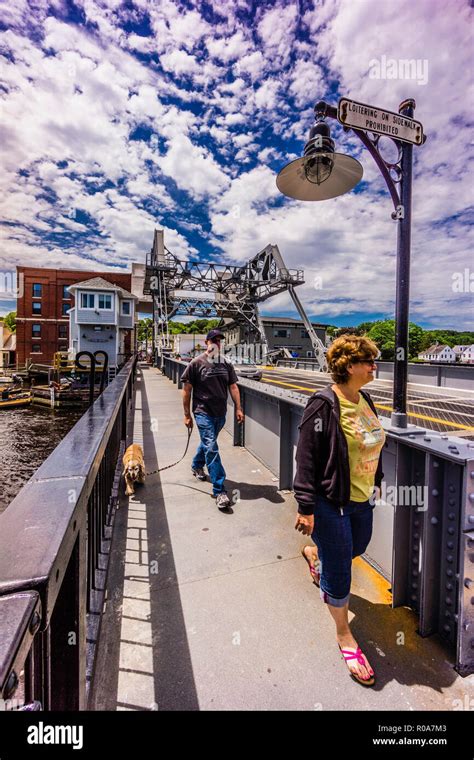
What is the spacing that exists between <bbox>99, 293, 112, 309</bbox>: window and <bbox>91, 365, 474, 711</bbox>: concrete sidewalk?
40457 millimetres

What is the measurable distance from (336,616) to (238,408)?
292cm

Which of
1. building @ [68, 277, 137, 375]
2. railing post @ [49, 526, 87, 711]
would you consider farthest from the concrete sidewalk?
building @ [68, 277, 137, 375]

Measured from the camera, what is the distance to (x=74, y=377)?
126 feet

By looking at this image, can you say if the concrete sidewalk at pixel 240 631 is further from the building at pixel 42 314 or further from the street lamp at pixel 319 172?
the building at pixel 42 314

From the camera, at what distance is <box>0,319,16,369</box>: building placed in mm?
56844

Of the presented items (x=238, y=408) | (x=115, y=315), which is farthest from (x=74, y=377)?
(x=238, y=408)

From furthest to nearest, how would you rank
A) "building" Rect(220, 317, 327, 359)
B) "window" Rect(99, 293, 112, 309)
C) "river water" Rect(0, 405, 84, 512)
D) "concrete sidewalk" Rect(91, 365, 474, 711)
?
"building" Rect(220, 317, 327, 359), "window" Rect(99, 293, 112, 309), "river water" Rect(0, 405, 84, 512), "concrete sidewalk" Rect(91, 365, 474, 711)

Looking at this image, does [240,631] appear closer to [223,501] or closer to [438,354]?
[223,501]

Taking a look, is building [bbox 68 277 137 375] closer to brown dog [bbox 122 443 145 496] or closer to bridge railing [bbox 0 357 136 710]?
brown dog [bbox 122 443 145 496]

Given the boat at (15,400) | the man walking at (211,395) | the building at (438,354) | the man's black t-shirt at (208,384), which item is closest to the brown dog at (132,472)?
the man walking at (211,395)

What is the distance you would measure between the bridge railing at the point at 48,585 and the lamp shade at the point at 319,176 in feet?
10.0

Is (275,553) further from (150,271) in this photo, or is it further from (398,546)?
(150,271)

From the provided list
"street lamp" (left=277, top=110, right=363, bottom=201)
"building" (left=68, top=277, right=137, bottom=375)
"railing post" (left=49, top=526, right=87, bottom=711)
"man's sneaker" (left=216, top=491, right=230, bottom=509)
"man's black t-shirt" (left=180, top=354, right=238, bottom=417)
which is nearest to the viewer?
"railing post" (left=49, top=526, right=87, bottom=711)
